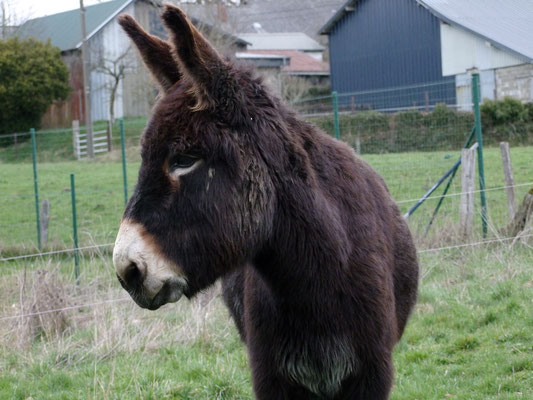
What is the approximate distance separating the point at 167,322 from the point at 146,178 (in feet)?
16.4

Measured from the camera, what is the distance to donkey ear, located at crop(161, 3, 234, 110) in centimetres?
259

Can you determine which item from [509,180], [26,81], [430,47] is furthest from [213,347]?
[26,81]

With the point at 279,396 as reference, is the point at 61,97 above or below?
above

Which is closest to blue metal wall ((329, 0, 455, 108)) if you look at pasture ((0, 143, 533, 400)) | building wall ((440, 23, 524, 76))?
building wall ((440, 23, 524, 76))

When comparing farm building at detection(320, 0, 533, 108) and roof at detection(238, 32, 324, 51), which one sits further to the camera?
roof at detection(238, 32, 324, 51)

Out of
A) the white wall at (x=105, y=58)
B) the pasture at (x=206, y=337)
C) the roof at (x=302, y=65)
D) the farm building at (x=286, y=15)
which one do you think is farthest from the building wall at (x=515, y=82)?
the farm building at (x=286, y=15)

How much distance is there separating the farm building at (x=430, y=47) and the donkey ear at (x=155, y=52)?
75.5ft

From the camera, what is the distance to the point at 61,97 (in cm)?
3825

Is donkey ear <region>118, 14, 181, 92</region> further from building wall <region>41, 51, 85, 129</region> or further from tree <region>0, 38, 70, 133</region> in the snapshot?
building wall <region>41, 51, 85, 129</region>

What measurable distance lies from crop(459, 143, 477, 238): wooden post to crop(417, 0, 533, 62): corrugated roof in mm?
18754

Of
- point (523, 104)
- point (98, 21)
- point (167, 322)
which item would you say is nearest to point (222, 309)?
point (167, 322)

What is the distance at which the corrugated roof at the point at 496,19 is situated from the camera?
29138 millimetres

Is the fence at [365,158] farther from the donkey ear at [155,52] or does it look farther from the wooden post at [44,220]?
the donkey ear at [155,52]

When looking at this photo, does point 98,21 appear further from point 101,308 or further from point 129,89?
point 101,308
